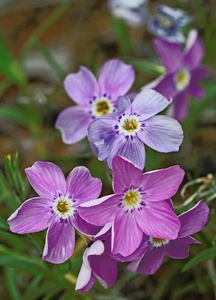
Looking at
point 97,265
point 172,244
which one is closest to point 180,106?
point 172,244

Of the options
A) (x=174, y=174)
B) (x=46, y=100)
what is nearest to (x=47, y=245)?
(x=174, y=174)

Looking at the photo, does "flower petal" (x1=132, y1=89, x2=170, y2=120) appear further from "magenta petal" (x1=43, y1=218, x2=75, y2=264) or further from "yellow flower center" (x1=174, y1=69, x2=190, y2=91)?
"yellow flower center" (x1=174, y1=69, x2=190, y2=91)

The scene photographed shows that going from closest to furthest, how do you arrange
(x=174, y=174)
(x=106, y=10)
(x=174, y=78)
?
(x=174, y=174), (x=174, y=78), (x=106, y=10)

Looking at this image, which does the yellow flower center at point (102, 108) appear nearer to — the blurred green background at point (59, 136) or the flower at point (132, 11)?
the blurred green background at point (59, 136)

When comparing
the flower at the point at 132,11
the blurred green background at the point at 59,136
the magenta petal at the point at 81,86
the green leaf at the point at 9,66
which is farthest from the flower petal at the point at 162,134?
the green leaf at the point at 9,66

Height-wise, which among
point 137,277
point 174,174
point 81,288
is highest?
point 174,174

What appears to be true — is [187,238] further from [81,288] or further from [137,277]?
[137,277]

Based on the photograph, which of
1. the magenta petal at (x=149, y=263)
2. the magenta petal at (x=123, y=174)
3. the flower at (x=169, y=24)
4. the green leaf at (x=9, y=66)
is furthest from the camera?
the green leaf at (x=9, y=66)
